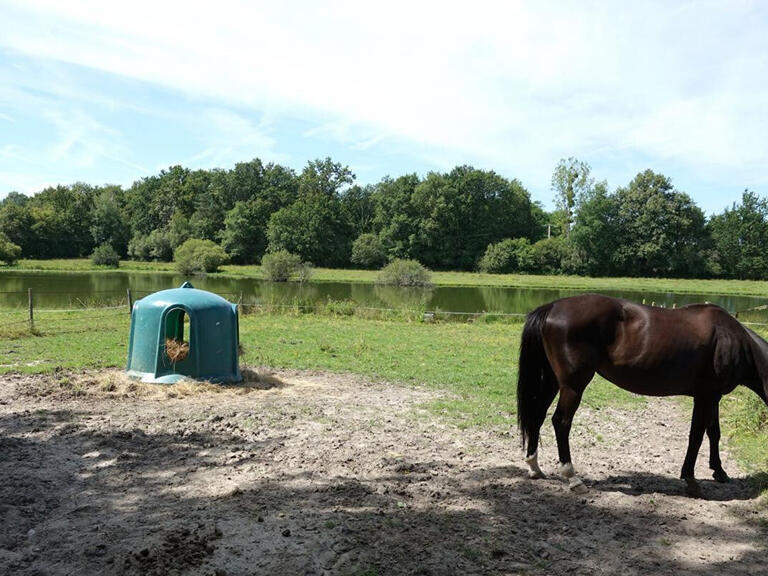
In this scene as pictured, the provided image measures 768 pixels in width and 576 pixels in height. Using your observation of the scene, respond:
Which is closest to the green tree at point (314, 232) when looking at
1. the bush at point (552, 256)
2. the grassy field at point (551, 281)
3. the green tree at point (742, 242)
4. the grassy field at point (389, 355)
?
the grassy field at point (551, 281)

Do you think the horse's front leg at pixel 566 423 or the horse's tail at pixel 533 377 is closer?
the horse's front leg at pixel 566 423

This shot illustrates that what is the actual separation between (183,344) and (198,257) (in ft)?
193

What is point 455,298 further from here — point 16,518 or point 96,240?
point 96,240

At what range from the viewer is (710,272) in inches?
2571

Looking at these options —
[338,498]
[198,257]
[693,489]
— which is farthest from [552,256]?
[338,498]

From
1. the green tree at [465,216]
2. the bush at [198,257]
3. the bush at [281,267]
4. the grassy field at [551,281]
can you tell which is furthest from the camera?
the green tree at [465,216]

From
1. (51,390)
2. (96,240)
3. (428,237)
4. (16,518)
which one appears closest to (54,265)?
(96,240)

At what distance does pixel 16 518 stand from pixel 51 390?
4.84 metres

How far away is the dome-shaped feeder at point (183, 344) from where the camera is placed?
9.24 m

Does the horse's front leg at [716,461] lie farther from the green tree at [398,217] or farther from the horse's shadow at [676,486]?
the green tree at [398,217]

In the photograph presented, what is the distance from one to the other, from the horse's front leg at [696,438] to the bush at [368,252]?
72005 mm

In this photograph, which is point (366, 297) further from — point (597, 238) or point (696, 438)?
point (597, 238)

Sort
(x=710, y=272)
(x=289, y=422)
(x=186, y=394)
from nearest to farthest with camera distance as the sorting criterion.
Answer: (x=289, y=422) < (x=186, y=394) < (x=710, y=272)

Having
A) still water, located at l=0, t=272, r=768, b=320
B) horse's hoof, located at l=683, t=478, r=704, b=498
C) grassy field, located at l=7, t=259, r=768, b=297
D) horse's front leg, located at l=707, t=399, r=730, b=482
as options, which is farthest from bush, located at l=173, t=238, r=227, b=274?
horse's hoof, located at l=683, t=478, r=704, b=498
